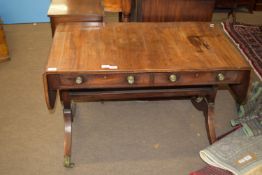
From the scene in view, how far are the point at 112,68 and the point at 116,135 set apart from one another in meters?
0.75

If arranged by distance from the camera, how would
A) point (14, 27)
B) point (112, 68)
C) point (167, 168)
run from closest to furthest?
1. point (112, 68)
2. point (167, 168)
3. point (14, 27)

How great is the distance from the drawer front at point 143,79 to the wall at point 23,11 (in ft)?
7.88

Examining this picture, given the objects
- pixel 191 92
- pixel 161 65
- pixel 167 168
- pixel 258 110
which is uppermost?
pixel 161 65

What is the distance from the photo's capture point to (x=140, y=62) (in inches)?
59.2

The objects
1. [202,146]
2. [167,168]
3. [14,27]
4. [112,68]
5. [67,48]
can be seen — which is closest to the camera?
[112,68]

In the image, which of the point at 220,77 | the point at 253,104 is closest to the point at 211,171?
the point at 220,77

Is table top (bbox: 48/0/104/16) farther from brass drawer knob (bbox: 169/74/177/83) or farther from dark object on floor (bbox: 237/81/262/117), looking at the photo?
dark object on floor (bbox: 237/81/262/117)

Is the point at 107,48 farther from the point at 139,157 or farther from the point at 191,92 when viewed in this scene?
the point at 139,157

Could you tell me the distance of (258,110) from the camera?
6.56 ft

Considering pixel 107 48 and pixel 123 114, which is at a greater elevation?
pixel 107 48

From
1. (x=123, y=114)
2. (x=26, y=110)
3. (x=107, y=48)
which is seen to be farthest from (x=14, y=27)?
(x=107, y=48)

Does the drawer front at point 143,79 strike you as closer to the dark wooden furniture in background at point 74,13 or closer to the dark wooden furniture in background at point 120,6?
the dark wooden furniture in background at point 74,13

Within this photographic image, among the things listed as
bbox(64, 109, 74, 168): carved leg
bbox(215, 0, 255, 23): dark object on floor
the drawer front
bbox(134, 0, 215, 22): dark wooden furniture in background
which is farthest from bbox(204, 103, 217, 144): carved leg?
bbox(215, 0, 255, 23): dark object on floor

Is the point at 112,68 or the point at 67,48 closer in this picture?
the point at 112,68
